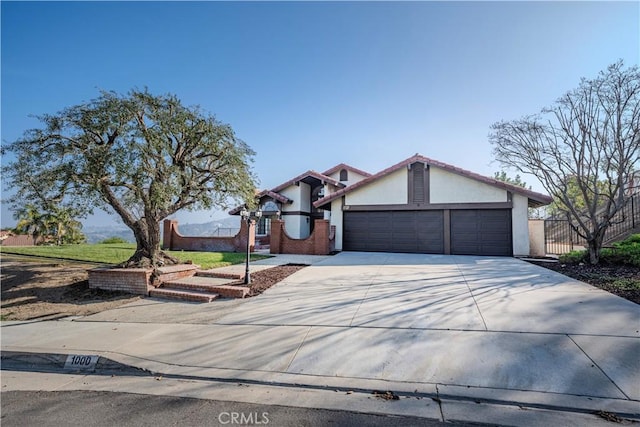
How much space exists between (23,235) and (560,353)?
33.4 metres

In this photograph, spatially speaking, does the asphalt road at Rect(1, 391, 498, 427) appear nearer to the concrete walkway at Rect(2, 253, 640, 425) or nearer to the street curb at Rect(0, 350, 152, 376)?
the concrete walkway at Rect(2, 253, 640, 425)

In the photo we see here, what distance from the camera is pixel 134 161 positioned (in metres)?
8.30

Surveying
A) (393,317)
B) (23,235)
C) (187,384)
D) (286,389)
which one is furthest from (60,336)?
(23,235)

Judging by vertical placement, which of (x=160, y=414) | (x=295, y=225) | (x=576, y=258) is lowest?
(x=160, y=414)

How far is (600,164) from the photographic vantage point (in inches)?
475

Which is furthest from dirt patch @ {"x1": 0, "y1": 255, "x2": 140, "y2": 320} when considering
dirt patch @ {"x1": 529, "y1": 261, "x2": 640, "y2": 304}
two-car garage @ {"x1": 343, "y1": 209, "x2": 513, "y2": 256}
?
two-car garage @ {"x1": 343, "y1": 209, "x2": 513, "y2": 256}

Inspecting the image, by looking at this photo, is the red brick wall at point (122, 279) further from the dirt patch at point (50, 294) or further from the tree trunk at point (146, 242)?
the tree trunk at point (146, 242)

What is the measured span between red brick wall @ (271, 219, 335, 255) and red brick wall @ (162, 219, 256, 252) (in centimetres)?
194

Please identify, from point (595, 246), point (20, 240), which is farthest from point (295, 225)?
point (20, 240)

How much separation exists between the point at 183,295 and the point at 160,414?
16.8ft

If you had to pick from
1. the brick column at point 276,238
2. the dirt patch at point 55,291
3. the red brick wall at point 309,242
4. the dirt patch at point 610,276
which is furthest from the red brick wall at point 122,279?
the dirt patch at point 610,276

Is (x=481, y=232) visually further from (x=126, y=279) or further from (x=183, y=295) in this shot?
(x=126, y=279)

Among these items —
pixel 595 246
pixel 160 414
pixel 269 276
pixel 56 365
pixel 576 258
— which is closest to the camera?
pixel 160 414

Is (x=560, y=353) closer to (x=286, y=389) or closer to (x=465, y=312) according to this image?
(x=465, y=312)
